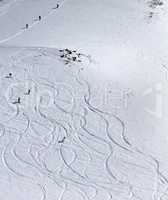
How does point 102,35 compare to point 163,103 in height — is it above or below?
above

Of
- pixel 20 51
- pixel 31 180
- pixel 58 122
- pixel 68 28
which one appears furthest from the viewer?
pixel 68 28

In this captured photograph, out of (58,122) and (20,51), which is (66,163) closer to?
(58,122)

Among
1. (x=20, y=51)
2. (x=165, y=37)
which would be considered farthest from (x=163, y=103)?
(x=20, y=51)

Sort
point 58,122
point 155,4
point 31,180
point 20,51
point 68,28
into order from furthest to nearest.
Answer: point 155,4, point 68,28, point 20,51, point 58,122, point 31,180

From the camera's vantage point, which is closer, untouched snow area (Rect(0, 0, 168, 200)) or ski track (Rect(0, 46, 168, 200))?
ski track (Rect(0, 46, 168, 200))

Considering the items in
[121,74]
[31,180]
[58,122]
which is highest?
[121,74]
